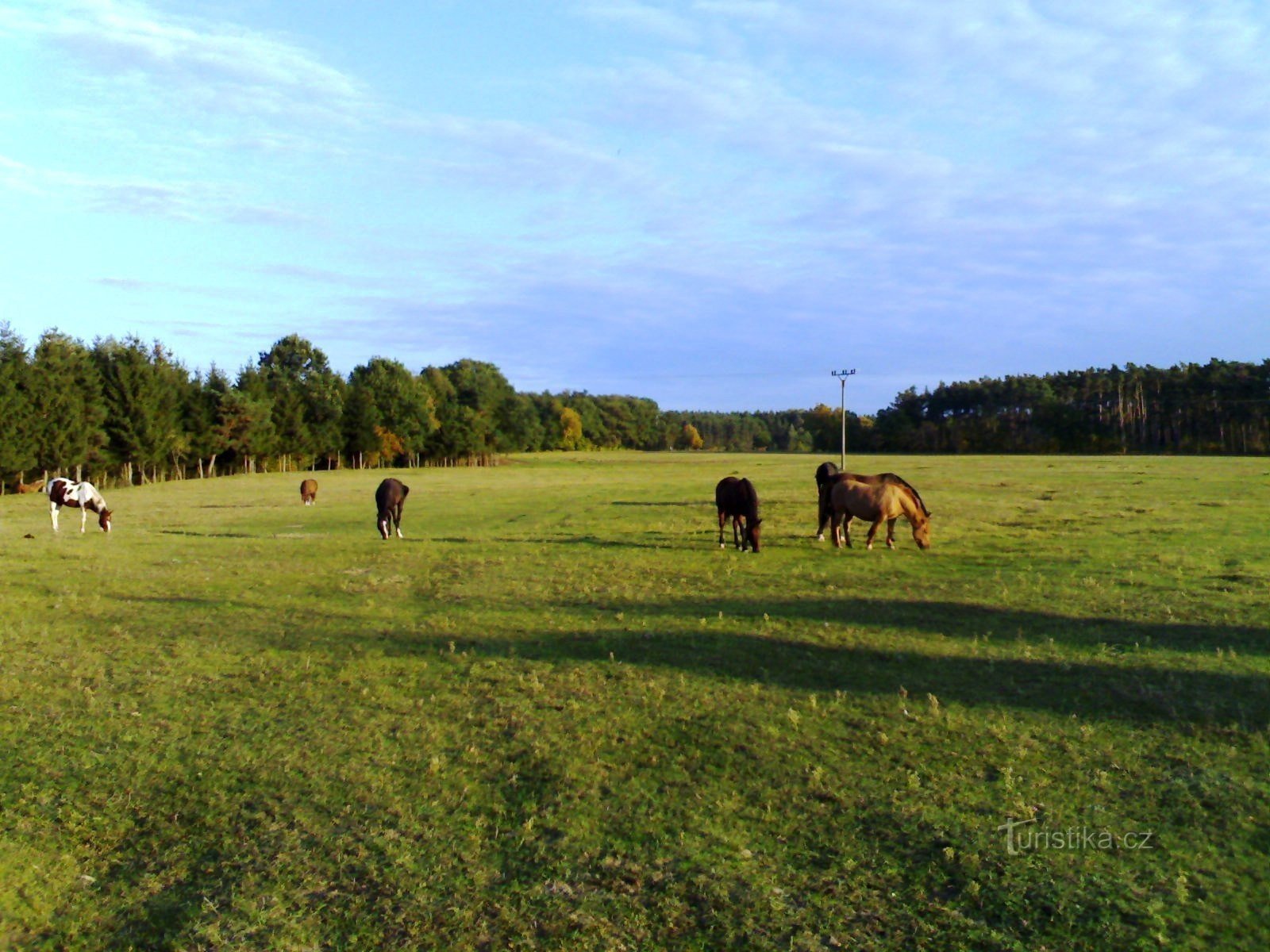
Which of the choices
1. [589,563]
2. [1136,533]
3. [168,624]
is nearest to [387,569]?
[589,563]

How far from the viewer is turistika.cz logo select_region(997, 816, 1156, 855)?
5.32 metres

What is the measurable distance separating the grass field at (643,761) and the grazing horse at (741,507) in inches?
129

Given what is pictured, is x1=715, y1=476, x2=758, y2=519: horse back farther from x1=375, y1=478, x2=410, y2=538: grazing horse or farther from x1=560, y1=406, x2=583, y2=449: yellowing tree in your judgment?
x1=560, y1=406, x2=583, y2=449: yellowing tree

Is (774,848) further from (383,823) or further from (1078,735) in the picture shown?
(1078,735)

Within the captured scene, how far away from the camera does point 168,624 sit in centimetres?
1180

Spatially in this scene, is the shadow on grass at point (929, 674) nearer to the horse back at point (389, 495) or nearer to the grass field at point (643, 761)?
the grass field at point (643, 761)

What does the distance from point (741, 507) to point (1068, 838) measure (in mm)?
A: 13336

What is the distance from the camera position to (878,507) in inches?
711

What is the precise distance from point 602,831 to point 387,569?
1190cm

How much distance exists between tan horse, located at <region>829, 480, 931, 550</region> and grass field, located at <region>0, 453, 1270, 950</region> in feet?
9.95

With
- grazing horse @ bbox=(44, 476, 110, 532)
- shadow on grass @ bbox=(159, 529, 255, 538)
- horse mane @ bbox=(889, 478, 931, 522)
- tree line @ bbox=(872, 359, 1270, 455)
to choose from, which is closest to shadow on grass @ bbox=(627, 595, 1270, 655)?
horse mane @ bbox=(889, 478, 931, 522)

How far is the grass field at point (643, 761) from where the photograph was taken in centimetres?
477

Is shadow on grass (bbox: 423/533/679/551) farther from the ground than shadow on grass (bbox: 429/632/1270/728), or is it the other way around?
shadow on grass (bbox: 423/533/679/551)

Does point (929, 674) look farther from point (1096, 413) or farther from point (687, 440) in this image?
point (687, 440)
